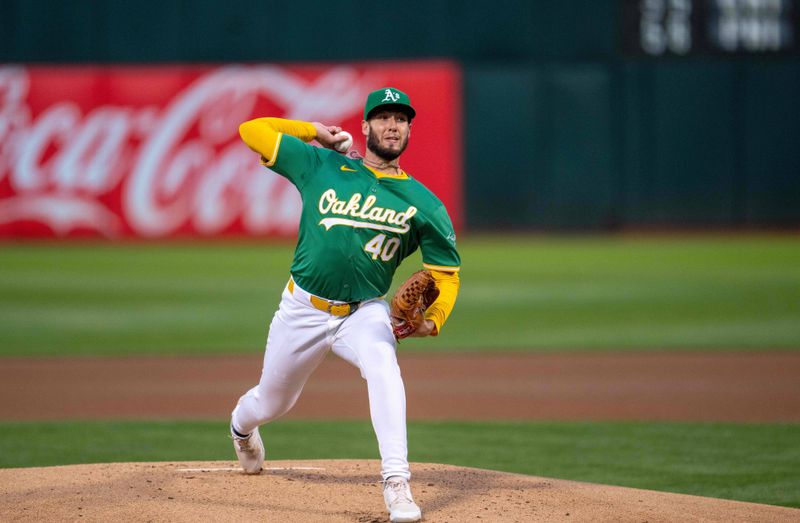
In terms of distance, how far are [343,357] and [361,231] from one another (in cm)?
58

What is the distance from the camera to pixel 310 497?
18.0ft

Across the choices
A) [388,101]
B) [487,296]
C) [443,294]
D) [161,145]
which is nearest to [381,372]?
[443,294]

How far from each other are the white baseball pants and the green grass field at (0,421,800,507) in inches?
61.9

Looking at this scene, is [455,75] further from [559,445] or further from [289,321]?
[289,321]

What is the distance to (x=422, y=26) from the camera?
23.5m

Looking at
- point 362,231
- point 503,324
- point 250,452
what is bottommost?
point 503,324

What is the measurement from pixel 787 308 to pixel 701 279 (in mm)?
2577

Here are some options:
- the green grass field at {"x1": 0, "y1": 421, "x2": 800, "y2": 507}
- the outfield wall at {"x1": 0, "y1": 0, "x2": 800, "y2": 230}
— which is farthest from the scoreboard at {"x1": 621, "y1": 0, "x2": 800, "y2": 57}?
the green grass field at {"x1": 0, "y1": 421, "x2": 800, "y2": 507}

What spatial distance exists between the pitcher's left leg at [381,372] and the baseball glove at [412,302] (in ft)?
0.19

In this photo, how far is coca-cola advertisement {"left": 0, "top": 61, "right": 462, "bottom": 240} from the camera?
67.6 ft

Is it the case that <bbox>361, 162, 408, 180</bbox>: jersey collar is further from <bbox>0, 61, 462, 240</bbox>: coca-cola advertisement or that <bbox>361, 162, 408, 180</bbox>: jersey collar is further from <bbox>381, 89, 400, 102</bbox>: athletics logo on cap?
<bbox>0, 61, 462, 240</bbox>: coca-cola advertisement

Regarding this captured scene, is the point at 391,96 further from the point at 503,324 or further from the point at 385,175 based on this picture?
the point at 503,324

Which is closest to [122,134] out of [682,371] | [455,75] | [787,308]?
[455,75]

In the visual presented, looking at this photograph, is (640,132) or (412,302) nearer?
(412,302)
